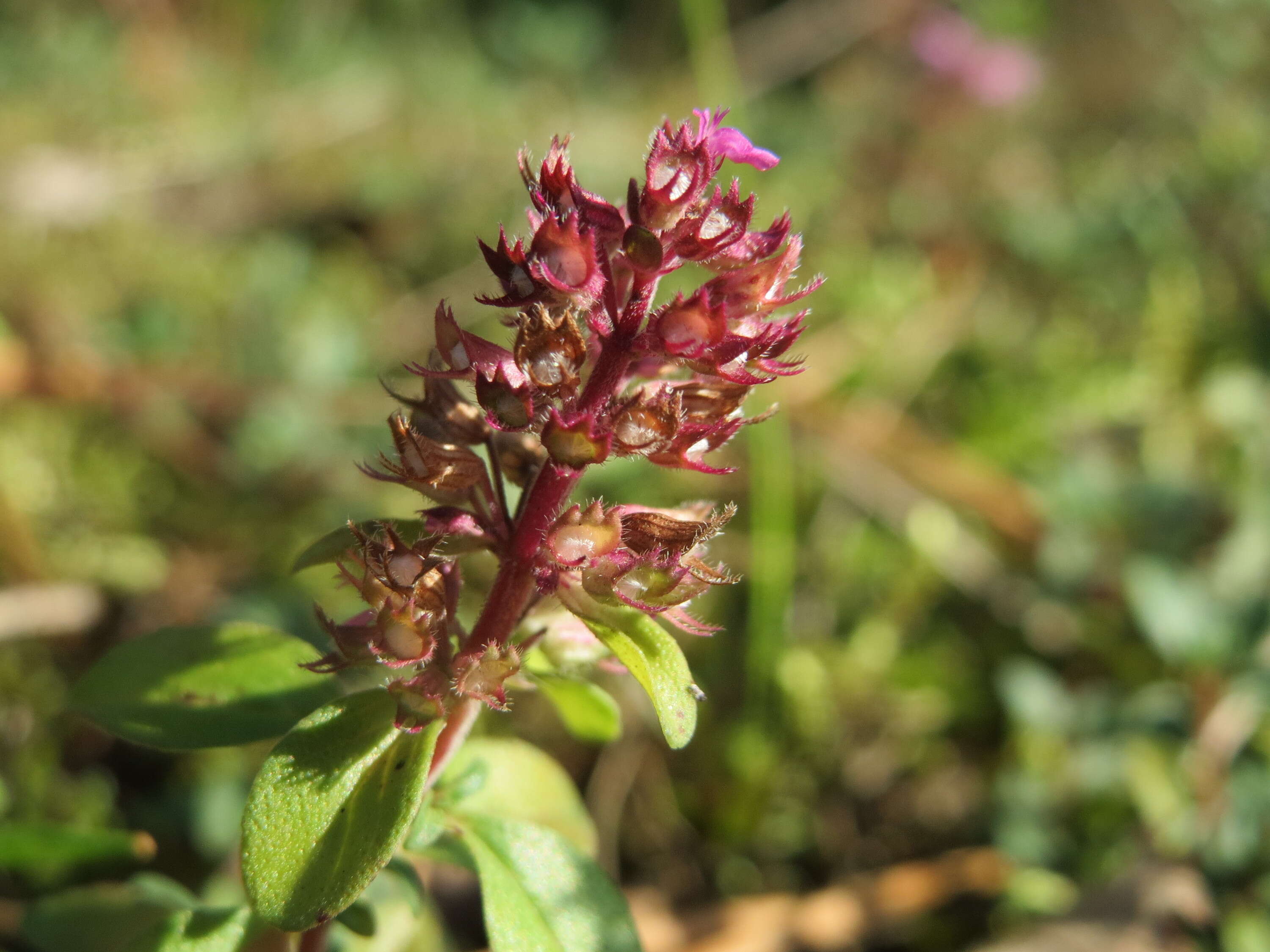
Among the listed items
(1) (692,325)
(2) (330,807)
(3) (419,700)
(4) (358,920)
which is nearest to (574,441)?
(1) (692,325)

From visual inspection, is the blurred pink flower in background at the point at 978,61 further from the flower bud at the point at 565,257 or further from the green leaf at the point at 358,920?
the green leaf at the point at 358,920

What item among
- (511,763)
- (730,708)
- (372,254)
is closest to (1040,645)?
(730,708)

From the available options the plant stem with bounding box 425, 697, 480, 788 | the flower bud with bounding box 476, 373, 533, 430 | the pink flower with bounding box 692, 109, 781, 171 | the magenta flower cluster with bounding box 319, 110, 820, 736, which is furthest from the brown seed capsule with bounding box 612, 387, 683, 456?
the plant stem with bounding box 425, 697, 480, 788

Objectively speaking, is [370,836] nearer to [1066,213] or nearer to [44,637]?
[44,637]

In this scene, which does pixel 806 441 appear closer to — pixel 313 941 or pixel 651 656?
pixel 651 656

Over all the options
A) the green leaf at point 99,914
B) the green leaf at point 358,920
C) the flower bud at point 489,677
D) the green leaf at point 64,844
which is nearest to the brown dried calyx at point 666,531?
the flower bud at point 489,677

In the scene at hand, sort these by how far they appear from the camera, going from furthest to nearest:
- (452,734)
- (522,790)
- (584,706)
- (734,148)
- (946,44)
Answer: (946,44)
(522,790)
(584,706)
(452,734)
(734,148)
